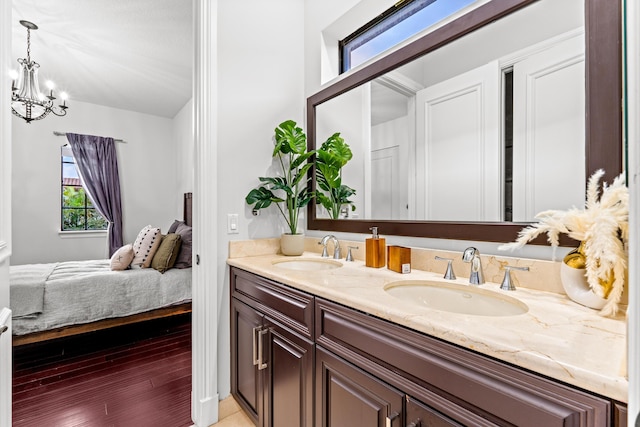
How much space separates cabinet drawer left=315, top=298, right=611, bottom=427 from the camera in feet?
1.76

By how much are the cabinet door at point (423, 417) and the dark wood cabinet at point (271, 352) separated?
0.44 metres

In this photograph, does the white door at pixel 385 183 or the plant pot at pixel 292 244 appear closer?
the white door at pixel 385 183

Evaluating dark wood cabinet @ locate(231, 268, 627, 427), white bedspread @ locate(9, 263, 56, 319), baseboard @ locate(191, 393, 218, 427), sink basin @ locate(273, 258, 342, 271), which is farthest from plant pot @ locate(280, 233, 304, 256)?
white bedspread @ locate(9, 263, 56, 319)

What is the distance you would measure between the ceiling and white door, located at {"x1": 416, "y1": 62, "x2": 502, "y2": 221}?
2253mm

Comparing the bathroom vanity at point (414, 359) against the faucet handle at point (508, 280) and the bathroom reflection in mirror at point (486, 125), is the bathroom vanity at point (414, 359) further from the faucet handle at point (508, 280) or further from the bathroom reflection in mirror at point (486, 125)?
the bathroom reflection in mirror at point (486, 125)

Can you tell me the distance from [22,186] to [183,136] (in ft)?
7.15

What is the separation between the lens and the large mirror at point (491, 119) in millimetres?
979

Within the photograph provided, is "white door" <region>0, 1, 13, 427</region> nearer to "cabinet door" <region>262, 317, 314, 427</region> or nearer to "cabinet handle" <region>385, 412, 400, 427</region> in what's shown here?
"cabinet door" <region>262, 317, 314, 427</region>

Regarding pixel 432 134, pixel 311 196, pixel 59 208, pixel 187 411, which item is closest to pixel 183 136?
pixel 59 208

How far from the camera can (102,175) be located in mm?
4539

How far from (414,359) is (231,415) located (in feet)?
4.78

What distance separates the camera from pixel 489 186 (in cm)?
124

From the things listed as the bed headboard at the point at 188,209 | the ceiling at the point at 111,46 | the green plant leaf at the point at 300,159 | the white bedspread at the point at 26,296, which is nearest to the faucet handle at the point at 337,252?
the green plant leaf at the point at 300,159

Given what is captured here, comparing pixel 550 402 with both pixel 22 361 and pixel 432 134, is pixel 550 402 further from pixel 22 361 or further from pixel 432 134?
pixel 22 361
